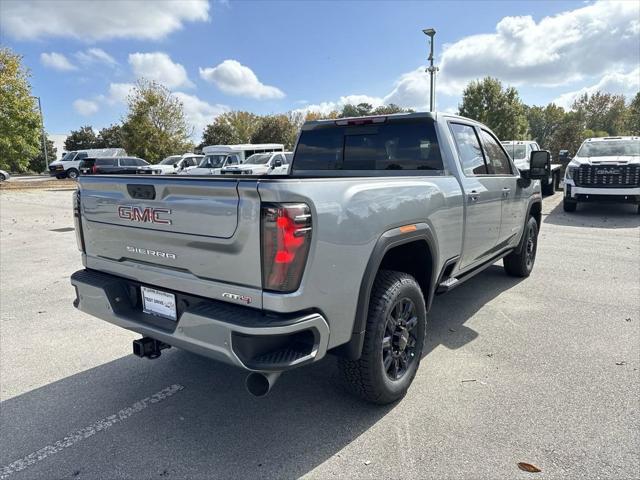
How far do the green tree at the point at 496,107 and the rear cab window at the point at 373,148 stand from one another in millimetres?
34642

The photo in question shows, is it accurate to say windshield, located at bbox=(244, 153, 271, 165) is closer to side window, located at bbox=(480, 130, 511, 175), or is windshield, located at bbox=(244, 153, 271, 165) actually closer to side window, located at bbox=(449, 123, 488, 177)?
side window, located at bbox=(480, 130, 511, 175)

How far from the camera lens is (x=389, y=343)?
3023mm

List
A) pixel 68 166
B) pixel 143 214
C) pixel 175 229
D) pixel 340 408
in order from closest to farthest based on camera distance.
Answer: pixel 175 229 < pixel 143 214 < pixel 340 408 < pixel 68 166

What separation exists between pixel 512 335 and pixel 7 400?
414 centimetres

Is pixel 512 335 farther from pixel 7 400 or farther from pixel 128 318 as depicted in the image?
pixel 7 400

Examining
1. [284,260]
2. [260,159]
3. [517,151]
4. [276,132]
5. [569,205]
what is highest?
[276,132]

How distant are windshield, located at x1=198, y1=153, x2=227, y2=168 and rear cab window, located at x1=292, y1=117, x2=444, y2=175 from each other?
772 inches

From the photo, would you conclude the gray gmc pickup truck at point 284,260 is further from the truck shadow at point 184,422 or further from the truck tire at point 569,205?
the truck tire at point 569,205

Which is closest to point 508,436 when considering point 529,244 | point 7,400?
point 7,400

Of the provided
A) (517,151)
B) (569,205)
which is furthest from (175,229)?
(517,151)

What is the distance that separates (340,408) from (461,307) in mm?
2455

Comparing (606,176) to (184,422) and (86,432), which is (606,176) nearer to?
(184,422)

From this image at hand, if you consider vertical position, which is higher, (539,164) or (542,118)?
(542,118)

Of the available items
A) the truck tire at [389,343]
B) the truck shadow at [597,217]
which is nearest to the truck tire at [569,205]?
the truck shadow at [597,217]
